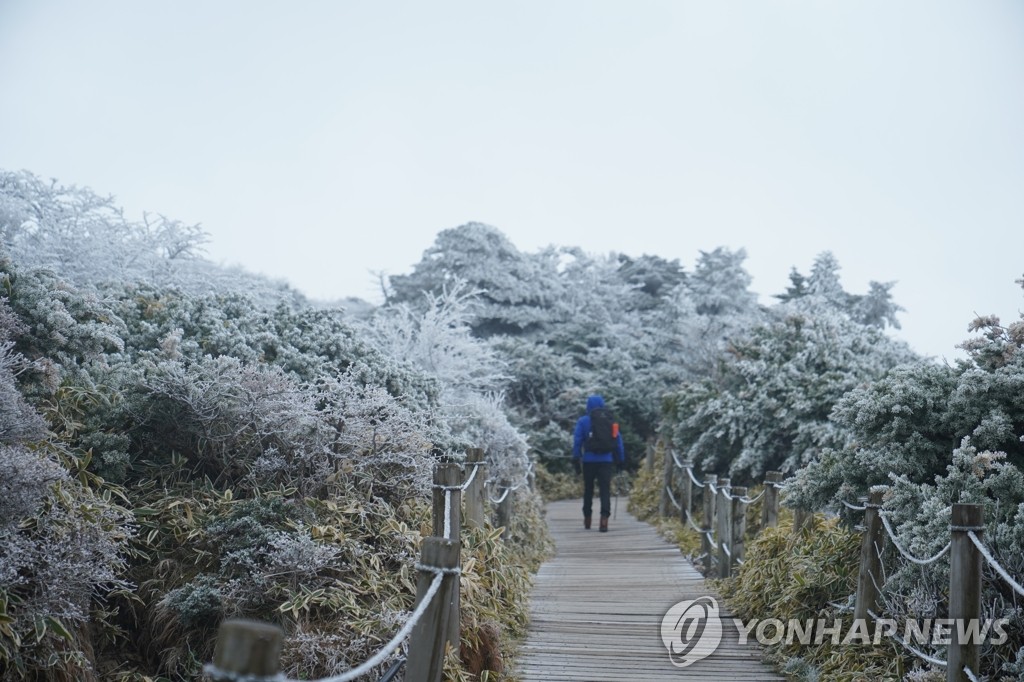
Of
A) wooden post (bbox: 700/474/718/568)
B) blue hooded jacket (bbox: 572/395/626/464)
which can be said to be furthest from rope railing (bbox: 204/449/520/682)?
blue hooded jacket (bbox: 572/395/626/464)

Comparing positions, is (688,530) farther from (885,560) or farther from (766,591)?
(885,560)

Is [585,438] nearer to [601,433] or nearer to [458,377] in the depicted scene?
[601,433]

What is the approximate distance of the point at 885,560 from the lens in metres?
5.73

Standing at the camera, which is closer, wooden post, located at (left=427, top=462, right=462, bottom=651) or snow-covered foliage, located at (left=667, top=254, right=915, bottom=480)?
wooden post, located at (left=427, top=462, right=462, bottom=651)

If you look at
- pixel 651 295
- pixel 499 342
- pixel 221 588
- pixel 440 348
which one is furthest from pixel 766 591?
pixel 651 295

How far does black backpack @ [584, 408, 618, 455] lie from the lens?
11.9 metres

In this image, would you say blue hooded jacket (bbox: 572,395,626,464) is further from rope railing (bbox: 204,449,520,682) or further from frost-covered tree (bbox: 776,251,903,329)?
frost-covered tree (bbox: 776,251,903,329)

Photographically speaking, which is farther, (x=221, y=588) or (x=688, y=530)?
(x=688, y=530)

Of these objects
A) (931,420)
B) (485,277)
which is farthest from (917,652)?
(485,277)

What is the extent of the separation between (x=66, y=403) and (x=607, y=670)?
4.16 meters

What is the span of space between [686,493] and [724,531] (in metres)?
3.69

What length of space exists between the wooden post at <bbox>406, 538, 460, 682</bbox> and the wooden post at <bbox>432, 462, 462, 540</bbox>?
176 cm

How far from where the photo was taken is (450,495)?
579cm

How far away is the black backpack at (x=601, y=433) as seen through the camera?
11.9m
